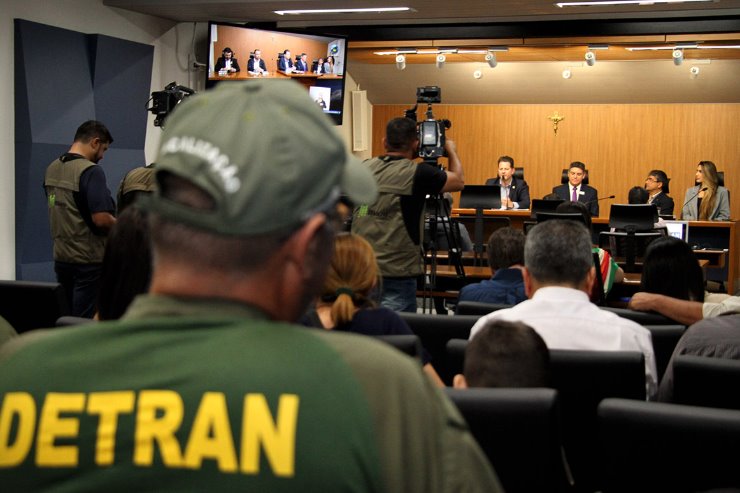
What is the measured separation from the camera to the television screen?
9.70m

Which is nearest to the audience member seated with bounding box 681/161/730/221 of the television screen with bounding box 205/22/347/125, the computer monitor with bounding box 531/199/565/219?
the computer monitor with bounding box 531/199/565/219

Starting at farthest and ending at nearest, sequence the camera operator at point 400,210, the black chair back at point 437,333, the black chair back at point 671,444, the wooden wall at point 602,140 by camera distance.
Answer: the wooden wall at point 602,140 → the camera operator at point 400,210 → the black chair back at point 437,333 → the black chair back at point 671,444

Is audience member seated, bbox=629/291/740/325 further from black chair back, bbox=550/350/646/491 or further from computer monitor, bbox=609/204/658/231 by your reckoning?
computer monitor, bbox=609/204/658/231

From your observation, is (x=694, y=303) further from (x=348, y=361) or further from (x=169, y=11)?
(x=169, y=11)

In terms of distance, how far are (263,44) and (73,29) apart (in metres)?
2.01

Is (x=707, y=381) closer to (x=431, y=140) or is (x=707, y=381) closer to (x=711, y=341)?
(x=711, y=341)

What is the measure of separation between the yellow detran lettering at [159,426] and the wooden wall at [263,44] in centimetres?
926

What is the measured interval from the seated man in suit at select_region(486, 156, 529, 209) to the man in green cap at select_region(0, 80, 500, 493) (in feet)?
34.7

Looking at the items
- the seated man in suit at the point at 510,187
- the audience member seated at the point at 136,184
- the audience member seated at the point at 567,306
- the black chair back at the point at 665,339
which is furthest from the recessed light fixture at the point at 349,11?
the black chair back at the point at 665,339

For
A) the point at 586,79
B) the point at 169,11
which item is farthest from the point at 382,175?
the point at 586,79

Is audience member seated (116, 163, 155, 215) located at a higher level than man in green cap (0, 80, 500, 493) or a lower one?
higher

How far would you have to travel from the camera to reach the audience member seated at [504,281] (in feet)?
13.5

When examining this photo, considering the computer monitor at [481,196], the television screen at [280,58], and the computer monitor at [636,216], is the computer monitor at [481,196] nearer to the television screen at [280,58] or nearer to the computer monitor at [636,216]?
the computer monitor at [636,216]

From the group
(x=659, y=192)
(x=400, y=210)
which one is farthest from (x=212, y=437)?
(x=659, y=192)
